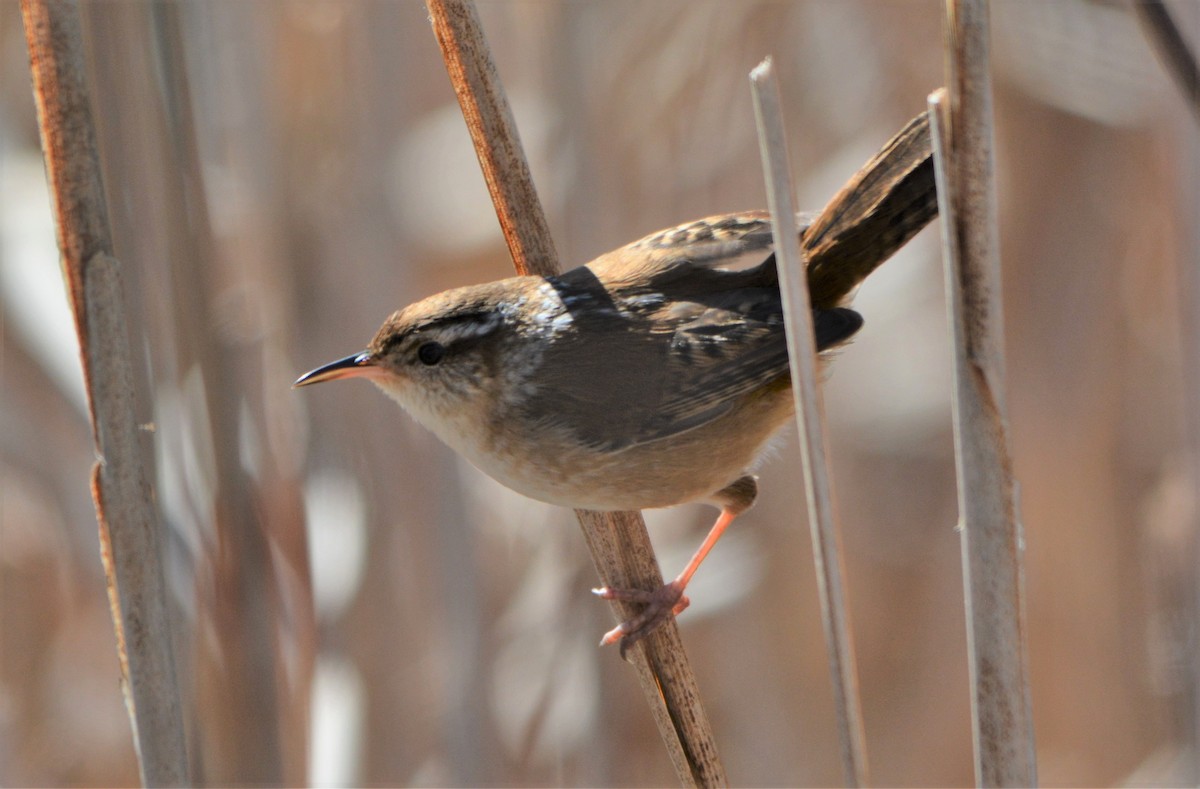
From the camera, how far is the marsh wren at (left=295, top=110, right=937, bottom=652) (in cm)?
161

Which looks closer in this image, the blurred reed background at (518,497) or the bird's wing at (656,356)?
the bird's wing at (656,356)

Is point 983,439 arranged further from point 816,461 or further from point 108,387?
point 108,387

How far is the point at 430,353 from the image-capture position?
5.73ft

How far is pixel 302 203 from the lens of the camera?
2594 millimetres

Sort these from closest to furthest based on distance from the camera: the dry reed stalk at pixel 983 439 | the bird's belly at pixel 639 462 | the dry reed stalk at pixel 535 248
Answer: the dry reed stalk at pixel 983 439 < the dry reed stalk at pixel 535 248 < the bird's belly at pixel 639 462

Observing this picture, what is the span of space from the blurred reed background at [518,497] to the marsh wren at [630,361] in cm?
62

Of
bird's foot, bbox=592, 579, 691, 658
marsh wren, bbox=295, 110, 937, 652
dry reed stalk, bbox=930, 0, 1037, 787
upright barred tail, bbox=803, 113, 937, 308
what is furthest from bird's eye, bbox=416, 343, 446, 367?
dry reed stalk, bbox=930, 0, 1037, 787

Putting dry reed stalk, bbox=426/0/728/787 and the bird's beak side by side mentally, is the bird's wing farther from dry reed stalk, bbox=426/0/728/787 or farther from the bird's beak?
the bird's beak

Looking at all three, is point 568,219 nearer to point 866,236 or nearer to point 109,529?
A: point 866,236

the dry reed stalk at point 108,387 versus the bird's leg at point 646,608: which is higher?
the dry reed stalk at point 108,387

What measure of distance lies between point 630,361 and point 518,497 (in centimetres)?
141

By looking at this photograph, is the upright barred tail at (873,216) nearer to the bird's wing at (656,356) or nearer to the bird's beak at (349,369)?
the bird's wing at (656,356)

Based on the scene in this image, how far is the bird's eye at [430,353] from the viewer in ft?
5.70

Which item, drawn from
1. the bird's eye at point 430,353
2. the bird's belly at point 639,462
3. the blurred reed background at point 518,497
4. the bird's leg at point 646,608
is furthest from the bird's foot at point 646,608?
the blurred reed background at point 518,497
